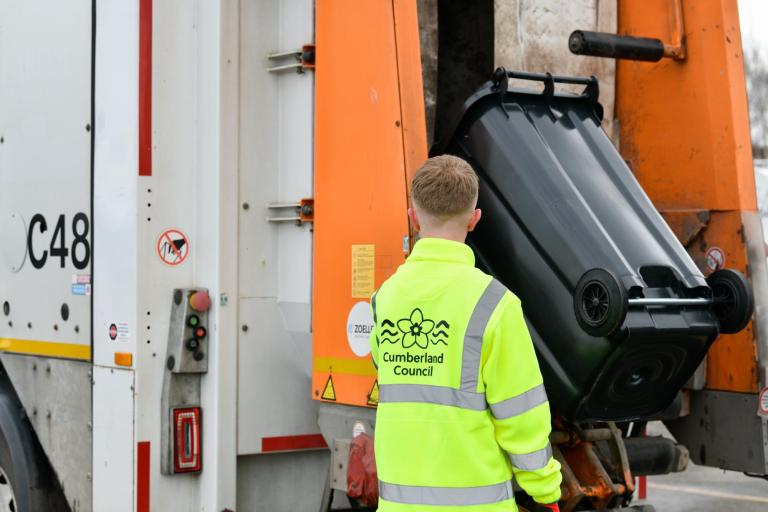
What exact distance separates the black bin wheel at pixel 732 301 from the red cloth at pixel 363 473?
1072mm

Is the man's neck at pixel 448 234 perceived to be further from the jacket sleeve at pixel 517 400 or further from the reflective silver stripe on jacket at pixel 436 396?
the reflective silver stripe on jacket at pixel 436 396

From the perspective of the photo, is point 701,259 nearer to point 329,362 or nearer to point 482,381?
point 329,362

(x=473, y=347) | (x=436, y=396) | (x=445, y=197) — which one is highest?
(x=445, y=197)

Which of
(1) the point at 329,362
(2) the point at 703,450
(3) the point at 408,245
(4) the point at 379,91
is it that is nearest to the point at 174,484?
(1) the point at 329,362

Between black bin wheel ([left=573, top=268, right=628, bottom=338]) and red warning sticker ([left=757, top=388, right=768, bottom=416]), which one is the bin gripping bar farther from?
red warning sticker ([left=757, top=388, right=768, bottom=416])

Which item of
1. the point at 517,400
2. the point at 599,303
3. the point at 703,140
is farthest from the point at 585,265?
the point at 703,140

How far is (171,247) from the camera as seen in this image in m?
3.79

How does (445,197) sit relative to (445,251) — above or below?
above

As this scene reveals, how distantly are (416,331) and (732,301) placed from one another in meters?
1.11

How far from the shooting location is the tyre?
171 inches

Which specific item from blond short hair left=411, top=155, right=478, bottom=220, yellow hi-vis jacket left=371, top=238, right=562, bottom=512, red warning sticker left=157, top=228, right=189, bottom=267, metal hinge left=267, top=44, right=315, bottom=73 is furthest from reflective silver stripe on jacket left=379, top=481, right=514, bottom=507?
metal hinge left=267, top=44, right=315, bottom=73

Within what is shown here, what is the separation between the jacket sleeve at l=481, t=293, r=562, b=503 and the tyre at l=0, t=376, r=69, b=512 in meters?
2.44

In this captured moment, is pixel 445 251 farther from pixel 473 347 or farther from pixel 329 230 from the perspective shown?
pixel 329 230

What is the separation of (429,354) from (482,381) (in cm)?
13
